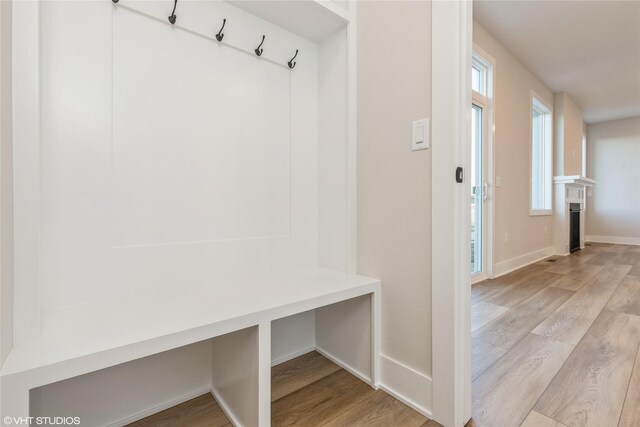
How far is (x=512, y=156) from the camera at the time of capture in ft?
11.4

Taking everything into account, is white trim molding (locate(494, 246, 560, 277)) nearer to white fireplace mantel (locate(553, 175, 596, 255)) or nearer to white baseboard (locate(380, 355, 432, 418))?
white fireplace mantel (locate(553, 175, 596, 255))

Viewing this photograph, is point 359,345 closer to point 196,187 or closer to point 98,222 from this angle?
point 196,187

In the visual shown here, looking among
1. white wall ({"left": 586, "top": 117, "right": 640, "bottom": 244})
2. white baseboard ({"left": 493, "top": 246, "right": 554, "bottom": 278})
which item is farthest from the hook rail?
white wall ({"left": 586, "top": 117, "right": 640, "bottom": 244})

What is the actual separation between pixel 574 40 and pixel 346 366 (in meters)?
4.01

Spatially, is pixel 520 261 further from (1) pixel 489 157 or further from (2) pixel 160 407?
(2) pixel 160 407

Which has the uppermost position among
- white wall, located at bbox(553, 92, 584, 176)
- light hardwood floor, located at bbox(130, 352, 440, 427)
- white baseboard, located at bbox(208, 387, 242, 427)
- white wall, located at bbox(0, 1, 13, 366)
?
white wall, located at bbox(553, 92, 584, 176)

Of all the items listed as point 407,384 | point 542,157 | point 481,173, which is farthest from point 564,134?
point 407,384

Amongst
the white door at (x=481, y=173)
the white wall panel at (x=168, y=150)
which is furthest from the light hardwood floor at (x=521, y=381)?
the white door at (x=481, y=173)

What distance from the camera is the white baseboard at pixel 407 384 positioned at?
114 centimetres

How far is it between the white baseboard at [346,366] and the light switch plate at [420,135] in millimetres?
1012

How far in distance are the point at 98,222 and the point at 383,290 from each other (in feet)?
3.65

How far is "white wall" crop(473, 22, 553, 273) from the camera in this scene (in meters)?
3.17

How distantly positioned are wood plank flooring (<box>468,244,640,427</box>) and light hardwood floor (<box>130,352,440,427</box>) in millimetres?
298

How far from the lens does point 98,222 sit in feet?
3.36
